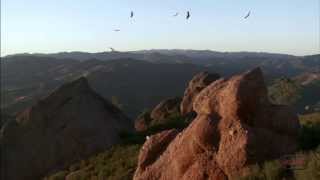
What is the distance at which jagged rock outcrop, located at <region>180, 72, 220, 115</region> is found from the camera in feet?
139

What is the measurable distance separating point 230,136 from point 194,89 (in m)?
29.5

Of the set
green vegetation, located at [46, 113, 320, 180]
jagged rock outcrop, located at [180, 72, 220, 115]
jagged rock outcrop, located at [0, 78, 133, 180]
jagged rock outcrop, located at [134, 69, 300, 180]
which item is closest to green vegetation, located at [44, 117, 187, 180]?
green vegetation, located at [46, 113, 320, 180]

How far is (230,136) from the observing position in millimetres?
14930

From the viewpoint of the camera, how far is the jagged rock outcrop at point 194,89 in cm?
4252

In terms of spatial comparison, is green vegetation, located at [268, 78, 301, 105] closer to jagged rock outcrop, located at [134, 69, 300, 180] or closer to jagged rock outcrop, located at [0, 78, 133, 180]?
jagged rock outcrop, located at [0, 78, 133, 180]

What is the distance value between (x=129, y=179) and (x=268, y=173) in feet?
28.8

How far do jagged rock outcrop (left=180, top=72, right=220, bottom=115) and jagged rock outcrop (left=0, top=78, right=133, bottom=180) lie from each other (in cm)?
999

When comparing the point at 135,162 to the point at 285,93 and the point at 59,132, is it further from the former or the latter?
the point at 285,93

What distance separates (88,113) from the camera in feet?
103

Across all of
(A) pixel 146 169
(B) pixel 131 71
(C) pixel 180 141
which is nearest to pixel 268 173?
(C) pixel 180 141

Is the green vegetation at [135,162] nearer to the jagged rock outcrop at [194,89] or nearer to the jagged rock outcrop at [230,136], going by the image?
the jagged rock outcrop at [230,136]

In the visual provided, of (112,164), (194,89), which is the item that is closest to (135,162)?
(112,164)

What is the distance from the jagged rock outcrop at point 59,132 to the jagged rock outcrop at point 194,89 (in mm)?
9989

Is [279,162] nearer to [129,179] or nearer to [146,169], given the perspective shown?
[146,169]
